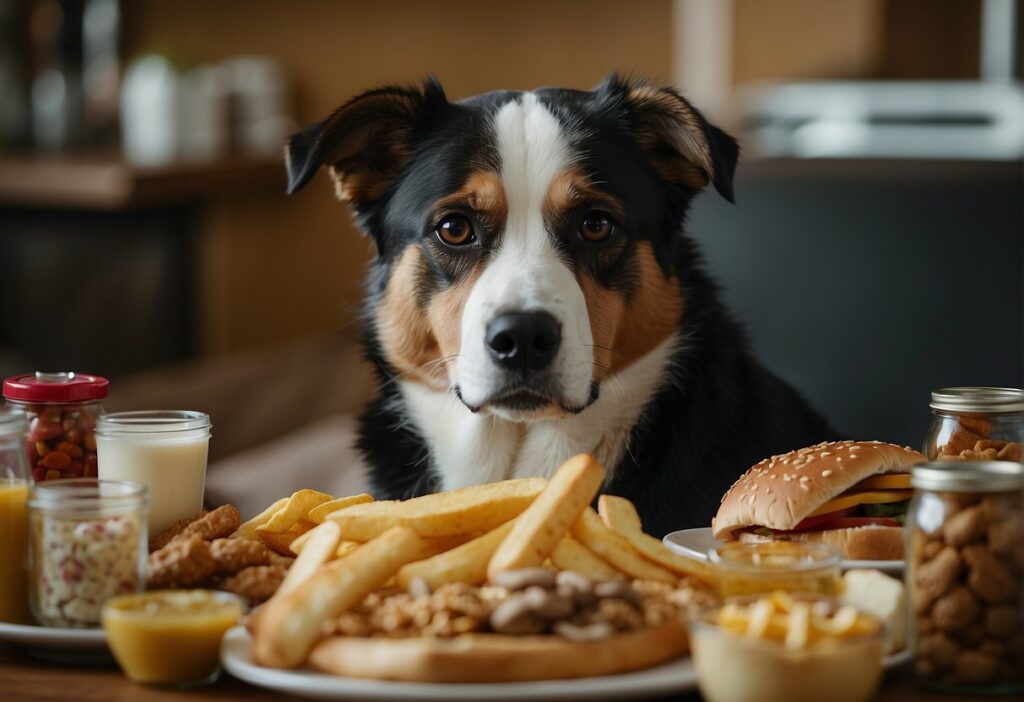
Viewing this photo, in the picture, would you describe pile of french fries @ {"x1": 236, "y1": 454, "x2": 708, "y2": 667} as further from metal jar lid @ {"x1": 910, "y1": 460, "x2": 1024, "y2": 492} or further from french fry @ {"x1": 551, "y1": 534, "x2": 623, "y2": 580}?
metal jar lid @ {"x1": 910, "y1": 460, "x2": 1024, "y2": 492}

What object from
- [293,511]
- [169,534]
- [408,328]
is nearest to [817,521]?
[293,511]

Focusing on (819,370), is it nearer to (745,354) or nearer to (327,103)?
(745,354)

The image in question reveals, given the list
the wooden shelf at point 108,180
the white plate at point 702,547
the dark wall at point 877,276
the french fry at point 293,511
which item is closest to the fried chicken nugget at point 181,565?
the french fry at point 293,511

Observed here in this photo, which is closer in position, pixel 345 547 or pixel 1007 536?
pixel 1007 536

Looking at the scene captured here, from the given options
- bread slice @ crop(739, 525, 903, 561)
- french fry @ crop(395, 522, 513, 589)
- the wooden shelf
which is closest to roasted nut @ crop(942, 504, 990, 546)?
bread slice @ crop(739, 525, 903, 561)

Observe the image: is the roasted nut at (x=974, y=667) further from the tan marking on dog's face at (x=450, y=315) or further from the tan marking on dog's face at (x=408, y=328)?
the tan marking on dog's face at (x=408, y=328)

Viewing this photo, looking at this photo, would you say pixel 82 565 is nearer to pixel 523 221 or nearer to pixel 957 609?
pixel 957 609
